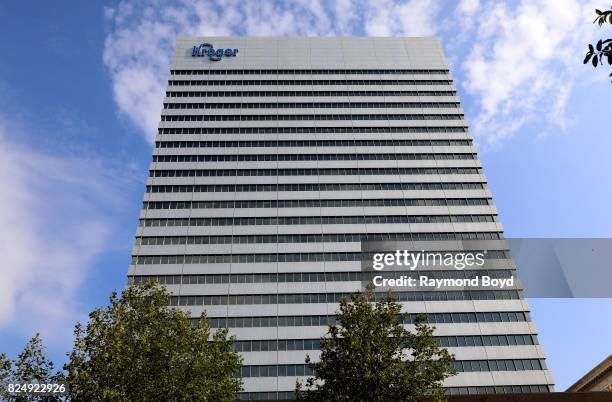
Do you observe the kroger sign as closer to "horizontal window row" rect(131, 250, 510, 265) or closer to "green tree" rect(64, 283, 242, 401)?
"horizontal window row" rect(131, 250, 510, 265)

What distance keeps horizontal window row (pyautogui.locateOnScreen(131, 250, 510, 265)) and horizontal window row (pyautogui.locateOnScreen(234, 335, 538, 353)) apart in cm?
1200

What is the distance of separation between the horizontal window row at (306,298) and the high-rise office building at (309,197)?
0.19 meters

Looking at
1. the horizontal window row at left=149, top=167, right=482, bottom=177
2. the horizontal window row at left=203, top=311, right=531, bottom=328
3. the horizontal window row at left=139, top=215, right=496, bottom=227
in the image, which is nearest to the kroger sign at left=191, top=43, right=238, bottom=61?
the horizontal window row at left=149, top=167, right=482, bottom=177

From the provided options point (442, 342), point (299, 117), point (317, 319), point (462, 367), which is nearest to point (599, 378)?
point (462, 367)

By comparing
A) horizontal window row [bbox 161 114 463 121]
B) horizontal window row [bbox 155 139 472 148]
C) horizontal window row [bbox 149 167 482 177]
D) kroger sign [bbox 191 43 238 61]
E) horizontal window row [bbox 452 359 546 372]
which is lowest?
horizontal window row [bbox 452 359 546 372]

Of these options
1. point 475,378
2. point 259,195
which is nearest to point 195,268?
point 259,195

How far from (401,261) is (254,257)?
22.1 m

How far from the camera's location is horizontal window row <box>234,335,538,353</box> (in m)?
58.7

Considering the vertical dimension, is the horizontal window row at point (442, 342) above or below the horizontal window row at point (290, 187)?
below

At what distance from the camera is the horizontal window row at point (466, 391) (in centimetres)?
5519

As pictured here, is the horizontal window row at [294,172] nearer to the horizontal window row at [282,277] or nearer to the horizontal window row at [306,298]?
the horizontal window row at [282,277]

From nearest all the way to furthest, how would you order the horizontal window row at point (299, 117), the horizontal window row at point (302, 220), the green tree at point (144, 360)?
the green tree at point (144, 360) < the horizontal window row at point (302, 220) < the horizontal window row at point (299, 117)

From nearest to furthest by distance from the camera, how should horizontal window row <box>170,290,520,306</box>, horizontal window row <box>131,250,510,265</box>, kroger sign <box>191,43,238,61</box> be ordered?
horizontal window row <box>170,290,520,306</box>
horizontal window row <box>131,250,510,265</box>
kroger sign <box>191,43,238,61</box>

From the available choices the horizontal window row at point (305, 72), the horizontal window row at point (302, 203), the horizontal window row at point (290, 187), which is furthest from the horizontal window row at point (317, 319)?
the horizontal window row at point (305, 72)
